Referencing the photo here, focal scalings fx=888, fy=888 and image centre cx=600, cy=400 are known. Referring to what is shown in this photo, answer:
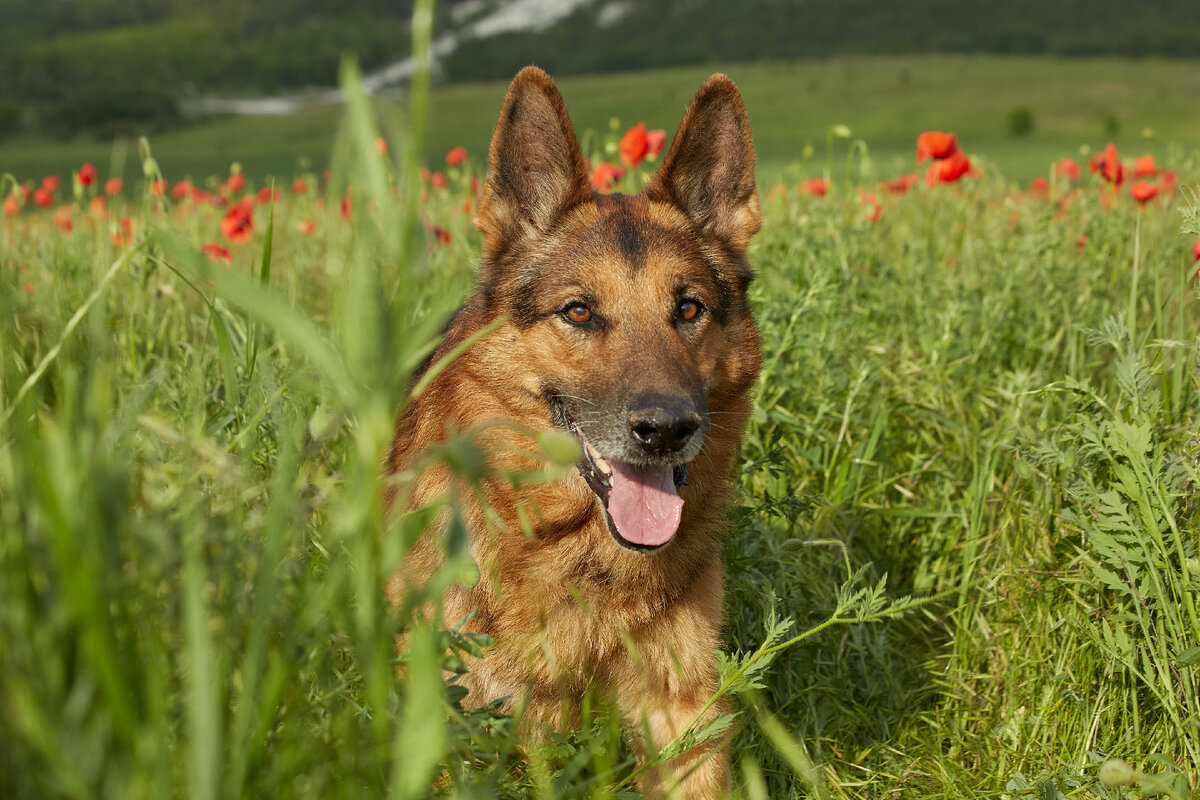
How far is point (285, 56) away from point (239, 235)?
88.5 m

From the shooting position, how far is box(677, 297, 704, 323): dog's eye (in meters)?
2.97

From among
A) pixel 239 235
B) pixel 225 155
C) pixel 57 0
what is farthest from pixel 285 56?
pixel 239 235

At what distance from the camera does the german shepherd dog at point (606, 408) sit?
2.50m

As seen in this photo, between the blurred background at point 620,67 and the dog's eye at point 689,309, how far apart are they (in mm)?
29153

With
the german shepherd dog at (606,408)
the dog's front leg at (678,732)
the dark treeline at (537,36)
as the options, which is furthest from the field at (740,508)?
the dark treeline at (537,36)

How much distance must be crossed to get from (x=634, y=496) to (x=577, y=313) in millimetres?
652

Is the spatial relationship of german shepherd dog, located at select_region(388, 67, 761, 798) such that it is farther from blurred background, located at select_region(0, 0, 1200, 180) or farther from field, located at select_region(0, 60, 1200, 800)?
blurred background, located at select_region(0, 0, 1200, 180)

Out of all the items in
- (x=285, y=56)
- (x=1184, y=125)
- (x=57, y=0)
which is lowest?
(x=1184, y=125)

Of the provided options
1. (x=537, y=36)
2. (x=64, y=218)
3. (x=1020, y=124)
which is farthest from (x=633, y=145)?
(x=537, y=36)

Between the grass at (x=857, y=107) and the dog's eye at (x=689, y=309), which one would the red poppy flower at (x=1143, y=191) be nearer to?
the dog's eye at (x=689, y=309)

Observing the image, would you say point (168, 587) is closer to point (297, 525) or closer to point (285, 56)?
point (297, 525)

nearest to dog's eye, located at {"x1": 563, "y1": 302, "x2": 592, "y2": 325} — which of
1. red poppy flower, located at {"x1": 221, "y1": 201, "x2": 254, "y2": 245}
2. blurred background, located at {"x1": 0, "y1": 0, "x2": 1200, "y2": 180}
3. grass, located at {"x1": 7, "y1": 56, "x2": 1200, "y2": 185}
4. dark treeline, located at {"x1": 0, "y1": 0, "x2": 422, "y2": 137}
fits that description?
red poppy flower, located at {"x1": 221, "y1": 201, "x2": 254, "y2": 245}

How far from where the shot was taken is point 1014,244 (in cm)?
536

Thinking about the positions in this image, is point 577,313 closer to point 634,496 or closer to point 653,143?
point 634,496
